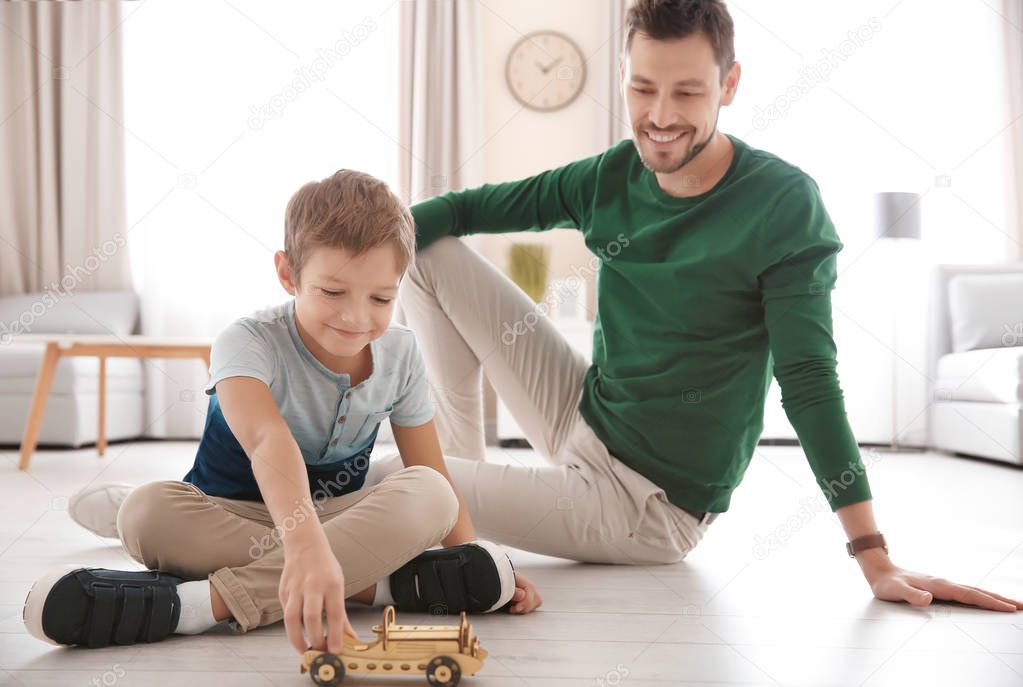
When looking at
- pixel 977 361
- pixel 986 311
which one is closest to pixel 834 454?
pixel 977 361

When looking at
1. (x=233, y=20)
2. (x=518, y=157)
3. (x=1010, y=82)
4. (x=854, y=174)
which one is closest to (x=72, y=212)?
(x=233, y=20)

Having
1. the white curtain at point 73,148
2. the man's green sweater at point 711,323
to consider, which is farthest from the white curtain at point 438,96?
the man's green sweater at point 711,323

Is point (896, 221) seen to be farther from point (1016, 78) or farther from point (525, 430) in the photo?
point (525, 430)

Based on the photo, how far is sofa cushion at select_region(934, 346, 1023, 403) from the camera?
2957mm

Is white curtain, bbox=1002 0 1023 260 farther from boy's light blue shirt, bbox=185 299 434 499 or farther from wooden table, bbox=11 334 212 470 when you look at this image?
boy's light blue shirt, bbox=185 299 434 499

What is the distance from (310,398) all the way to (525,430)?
1.81ft

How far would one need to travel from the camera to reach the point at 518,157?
4281 mm

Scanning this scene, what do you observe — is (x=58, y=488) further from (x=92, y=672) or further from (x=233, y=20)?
(x=233, y=20)

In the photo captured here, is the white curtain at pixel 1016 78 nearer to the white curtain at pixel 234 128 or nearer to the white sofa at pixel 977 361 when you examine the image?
the white sofa at pixel 977 361

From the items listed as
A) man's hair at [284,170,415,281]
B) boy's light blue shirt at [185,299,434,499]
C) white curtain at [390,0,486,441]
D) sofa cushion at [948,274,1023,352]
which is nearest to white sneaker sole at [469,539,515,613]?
boy's light blue shirt at [185,299,434,499]

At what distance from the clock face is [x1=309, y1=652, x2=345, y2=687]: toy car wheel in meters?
3.75

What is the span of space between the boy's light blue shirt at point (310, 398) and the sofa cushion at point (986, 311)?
2946mm

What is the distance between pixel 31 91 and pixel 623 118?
107 inches

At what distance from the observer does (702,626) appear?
1.04 m
